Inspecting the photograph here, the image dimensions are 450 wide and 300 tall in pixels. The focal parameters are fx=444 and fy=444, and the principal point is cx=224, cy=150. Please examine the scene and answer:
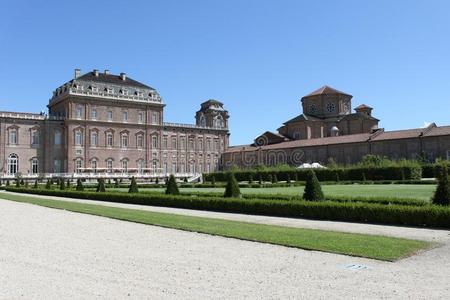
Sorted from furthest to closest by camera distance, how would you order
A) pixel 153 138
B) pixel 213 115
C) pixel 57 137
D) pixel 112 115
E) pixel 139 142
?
pixel 213 115
pixel 153 138
pixel 139 142
pixel 112 115
pixel 57 137

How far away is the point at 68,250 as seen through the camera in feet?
26.3

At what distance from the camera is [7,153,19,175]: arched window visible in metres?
52.4

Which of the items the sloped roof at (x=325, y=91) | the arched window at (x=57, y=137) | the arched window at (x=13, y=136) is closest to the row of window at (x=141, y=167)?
the arched window at (x=57, y=137)

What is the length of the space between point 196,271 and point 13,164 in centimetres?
5262

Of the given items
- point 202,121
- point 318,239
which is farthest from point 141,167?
point 318,239

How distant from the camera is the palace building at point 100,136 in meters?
53.6

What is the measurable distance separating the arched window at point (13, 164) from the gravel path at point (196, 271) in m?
47.5

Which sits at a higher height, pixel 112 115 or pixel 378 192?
pixel 112 115

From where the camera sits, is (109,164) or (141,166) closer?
(109,164)

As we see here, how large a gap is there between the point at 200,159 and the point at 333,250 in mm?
61582

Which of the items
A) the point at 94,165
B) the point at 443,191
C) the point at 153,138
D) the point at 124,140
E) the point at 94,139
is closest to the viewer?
the point at 443,191

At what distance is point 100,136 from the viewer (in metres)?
58.2

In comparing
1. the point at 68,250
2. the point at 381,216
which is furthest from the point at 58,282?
the point at 381,216

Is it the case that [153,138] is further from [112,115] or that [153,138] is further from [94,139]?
[94,139]
